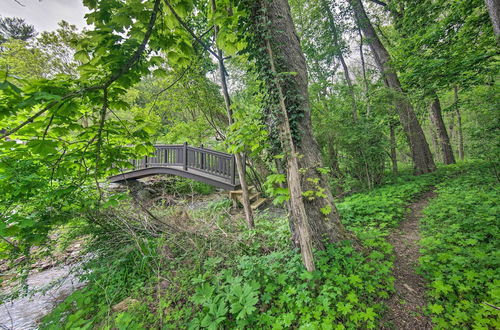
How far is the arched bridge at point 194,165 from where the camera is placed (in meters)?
6.82

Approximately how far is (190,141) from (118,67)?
26.3 feet

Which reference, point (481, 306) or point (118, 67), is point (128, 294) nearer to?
point (118, 67)

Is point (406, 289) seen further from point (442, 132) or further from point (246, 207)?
point (442, 132)

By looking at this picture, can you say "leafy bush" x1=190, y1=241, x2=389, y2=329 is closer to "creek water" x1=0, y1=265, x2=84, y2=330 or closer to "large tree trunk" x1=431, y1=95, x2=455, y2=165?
"creek water" x1=0, y1=265, x2=84, y2=330

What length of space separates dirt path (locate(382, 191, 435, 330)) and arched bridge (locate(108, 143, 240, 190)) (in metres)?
4.80

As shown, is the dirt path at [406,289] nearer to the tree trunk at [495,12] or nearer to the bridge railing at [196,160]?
the tree trunk at [495,12]

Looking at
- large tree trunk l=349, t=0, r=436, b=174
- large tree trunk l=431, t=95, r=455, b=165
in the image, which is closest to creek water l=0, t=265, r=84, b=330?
large tree trunk l=349, t=0, r=436, b=174

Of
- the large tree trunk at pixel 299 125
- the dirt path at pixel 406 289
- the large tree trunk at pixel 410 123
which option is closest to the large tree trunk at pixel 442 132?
the large tree trunk at pixel 410 123

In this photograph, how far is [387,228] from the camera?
335 centimetres

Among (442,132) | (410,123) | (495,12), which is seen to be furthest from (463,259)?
(442,132)

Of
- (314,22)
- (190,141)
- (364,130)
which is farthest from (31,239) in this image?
(314,22)

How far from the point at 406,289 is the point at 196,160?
22.7 feet

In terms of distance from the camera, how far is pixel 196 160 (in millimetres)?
7547

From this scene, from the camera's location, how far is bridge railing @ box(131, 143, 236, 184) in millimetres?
6918
